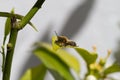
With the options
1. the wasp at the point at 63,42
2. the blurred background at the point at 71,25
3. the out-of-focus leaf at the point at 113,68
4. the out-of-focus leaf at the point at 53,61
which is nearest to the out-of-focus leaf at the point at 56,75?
the out-of-focus leaf at the point at 53,61

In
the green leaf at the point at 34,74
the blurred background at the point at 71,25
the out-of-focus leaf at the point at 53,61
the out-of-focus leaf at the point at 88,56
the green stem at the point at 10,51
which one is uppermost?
the blurred background at the point at 71,25

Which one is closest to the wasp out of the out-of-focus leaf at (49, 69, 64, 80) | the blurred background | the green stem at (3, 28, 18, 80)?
the green stem at (3, 28, 18, 80)

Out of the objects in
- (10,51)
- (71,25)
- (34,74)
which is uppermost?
(71,25)

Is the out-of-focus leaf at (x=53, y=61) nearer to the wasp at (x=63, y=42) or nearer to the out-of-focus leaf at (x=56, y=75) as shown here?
the out-of-focus leaf at (x=56, y=75)

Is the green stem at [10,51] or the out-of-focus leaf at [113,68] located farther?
the out-of-focus leaf at [113,68]

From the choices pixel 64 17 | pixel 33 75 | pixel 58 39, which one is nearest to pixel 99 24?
pixel 64 17

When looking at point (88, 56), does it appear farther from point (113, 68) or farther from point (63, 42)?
point (63, 42)

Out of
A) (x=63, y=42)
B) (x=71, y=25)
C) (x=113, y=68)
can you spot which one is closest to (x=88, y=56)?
(x=113, y=68)
